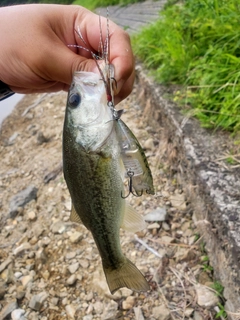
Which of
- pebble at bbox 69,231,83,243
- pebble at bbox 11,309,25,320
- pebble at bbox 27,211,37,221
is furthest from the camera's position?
pebble at bbox 27,211,37,221

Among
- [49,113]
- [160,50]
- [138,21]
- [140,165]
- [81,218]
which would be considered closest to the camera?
[140,165]

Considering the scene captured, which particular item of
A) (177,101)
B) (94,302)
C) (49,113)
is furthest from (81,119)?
(49,113)

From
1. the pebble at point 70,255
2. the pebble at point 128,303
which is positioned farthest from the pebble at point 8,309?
the pebble at point 128,303

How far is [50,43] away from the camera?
81.0 inches

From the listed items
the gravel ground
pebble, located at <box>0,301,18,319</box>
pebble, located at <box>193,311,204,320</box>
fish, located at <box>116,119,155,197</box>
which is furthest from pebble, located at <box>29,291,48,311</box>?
fish, located at <box>116,119,155,197</box>

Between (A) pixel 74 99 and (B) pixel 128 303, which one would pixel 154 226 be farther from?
(A) pixel 74 99

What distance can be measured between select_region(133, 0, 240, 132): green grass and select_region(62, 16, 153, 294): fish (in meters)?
1.78

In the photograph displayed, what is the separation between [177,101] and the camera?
4.12 meters

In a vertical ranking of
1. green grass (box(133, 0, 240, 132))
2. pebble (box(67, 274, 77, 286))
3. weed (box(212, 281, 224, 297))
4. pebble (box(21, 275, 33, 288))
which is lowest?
pebble (box(21, 275, 33, 288))

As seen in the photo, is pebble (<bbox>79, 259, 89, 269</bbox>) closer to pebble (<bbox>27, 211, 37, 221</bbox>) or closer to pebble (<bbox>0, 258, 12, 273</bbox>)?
pebble (<bbox>0, 258, 12, 273</bbox>)

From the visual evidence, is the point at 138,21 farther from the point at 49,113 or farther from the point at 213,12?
the point at 213,12

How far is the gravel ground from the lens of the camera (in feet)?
9.65

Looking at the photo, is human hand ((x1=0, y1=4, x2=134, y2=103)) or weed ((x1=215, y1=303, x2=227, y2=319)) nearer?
human hand ((x1=0, y1=4, x2=134, y2=103))

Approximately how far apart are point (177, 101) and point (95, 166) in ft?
8.50
